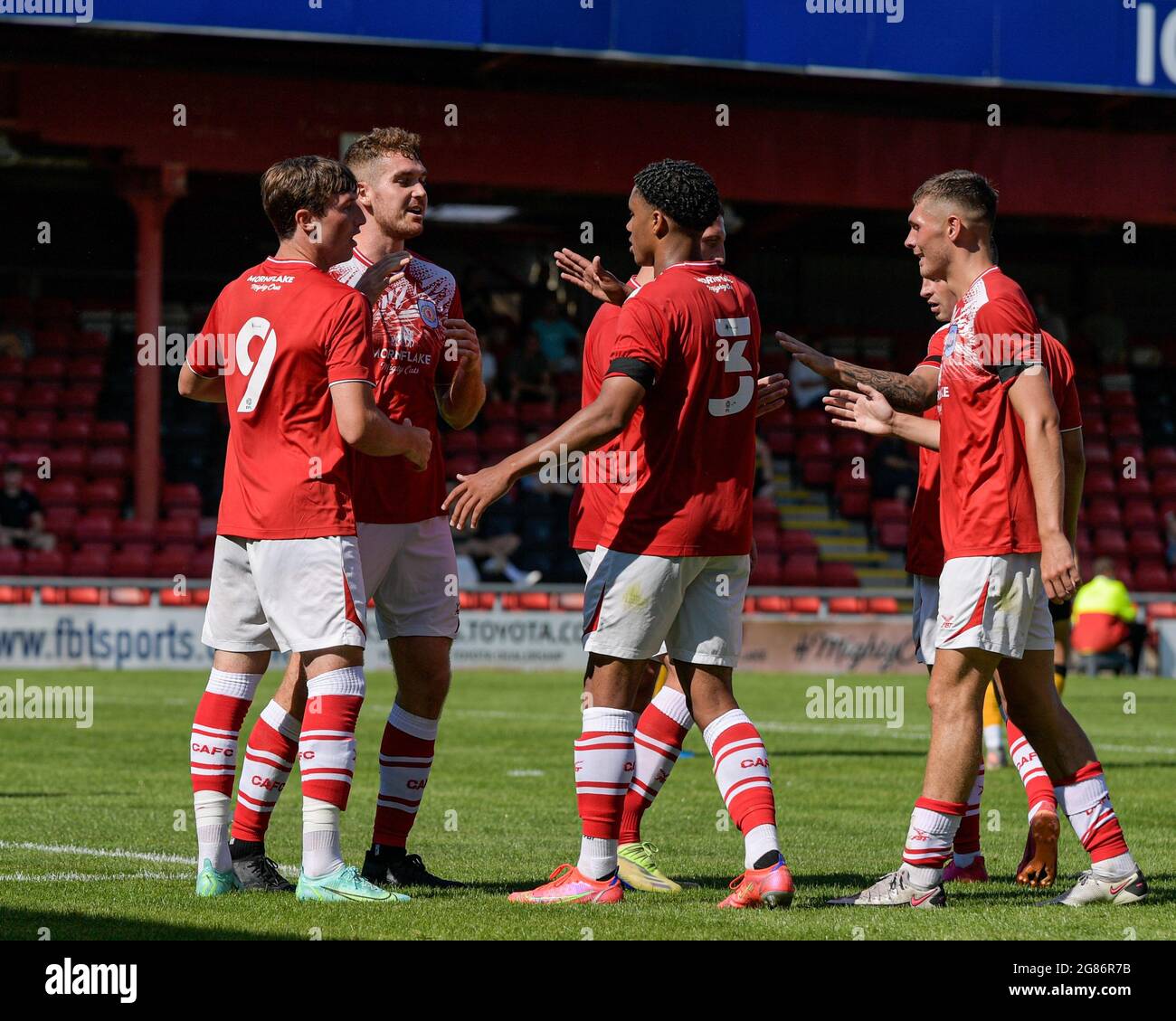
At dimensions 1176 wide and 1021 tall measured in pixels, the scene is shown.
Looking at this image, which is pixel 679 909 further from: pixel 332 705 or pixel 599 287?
pixel 599 287

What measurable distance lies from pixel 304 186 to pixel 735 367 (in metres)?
1.48

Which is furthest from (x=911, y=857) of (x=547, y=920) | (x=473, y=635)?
(x=473, y=635)

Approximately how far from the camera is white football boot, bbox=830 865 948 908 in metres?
6.10

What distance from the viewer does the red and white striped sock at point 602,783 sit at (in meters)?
6.04

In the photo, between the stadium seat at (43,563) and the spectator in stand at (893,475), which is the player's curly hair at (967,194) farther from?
the spectator in stand at (893,475)

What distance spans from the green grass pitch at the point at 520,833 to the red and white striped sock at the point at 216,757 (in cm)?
20

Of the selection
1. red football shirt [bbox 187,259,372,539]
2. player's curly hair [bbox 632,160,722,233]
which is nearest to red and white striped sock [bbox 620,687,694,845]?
red football shirt [bbox 187,259,372,539]

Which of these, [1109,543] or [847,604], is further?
[1109,543]

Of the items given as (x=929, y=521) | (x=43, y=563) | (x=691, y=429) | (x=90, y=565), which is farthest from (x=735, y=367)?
(x=90, y=565)

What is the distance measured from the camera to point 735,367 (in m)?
6.16

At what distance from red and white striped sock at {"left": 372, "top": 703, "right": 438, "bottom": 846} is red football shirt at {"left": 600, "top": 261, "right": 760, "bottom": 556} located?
114cm

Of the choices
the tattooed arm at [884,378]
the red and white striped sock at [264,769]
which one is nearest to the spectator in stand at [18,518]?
the red and white striped sock at [264,769]

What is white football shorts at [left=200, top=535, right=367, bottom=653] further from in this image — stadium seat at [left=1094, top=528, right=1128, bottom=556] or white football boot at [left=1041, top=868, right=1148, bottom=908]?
stadium seat at [left=1094, top=528, right=1128, bottom=556]

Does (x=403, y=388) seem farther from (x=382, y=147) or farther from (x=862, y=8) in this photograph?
(x=862, y=8)
